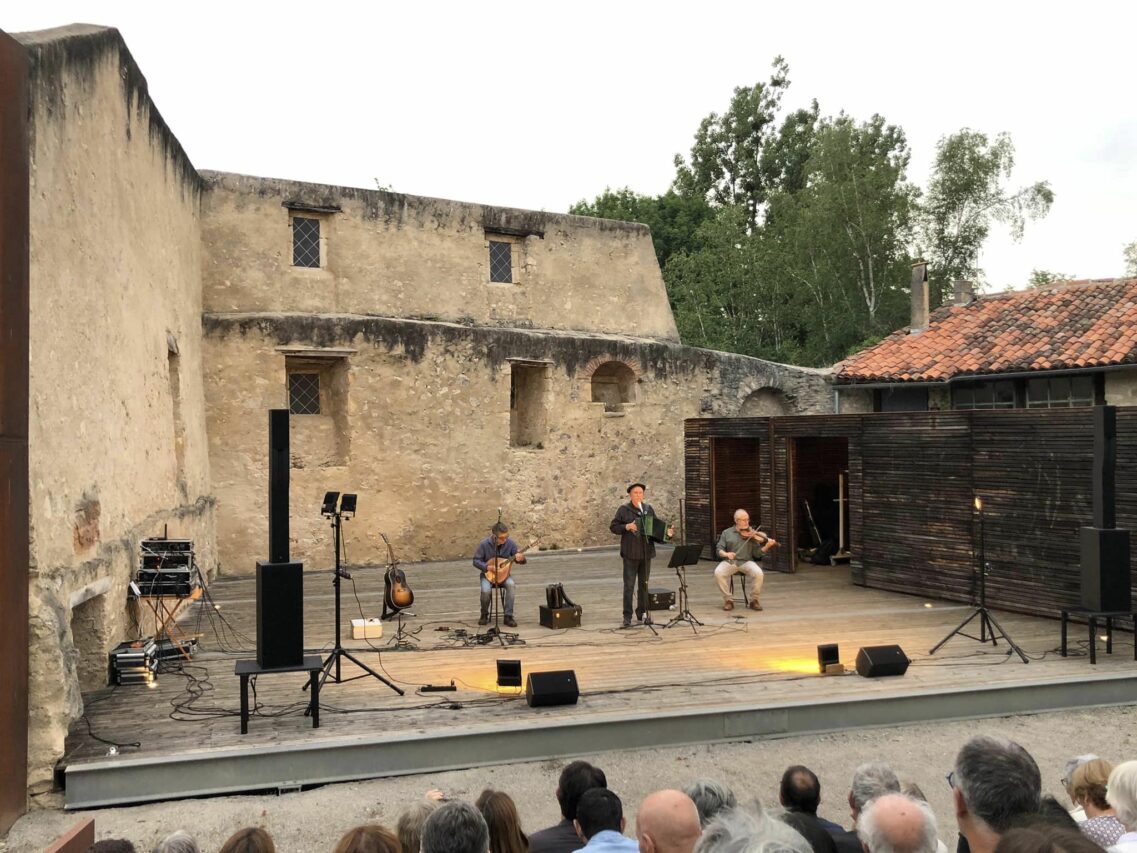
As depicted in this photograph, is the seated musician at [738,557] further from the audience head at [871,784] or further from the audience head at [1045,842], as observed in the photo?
the audience head at [1045,842]

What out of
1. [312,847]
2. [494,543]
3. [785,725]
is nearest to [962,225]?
[494,543]

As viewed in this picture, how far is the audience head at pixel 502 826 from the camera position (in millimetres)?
3633

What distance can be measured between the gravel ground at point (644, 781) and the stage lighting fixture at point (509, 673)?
1215mm

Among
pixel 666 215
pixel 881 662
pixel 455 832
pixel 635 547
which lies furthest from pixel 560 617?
pixel 666 215

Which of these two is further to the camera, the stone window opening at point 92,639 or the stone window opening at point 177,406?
the stone window opening at point 177,406

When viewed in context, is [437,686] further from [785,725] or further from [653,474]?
[653,474]

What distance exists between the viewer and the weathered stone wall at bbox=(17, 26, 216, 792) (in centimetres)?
627

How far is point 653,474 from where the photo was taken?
19.3 metres

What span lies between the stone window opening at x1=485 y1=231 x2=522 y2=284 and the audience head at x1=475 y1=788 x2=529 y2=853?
16.3 meters

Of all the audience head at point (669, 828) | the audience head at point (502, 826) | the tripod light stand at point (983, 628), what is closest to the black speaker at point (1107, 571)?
the tripod light stand at point (983, 628)

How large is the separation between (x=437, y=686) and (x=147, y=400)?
16.5ft

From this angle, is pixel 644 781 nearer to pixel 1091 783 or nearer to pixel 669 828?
pixel 1091 783

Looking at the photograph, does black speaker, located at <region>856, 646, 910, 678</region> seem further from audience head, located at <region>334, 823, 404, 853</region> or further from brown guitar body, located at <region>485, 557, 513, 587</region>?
audience head, located at <region>334, 823, 404, 853</region>

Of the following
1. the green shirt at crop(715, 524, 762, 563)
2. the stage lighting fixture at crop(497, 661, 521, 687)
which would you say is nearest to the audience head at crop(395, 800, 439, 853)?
the stage lighting fixture at crop(497, 661, 521, 687)
